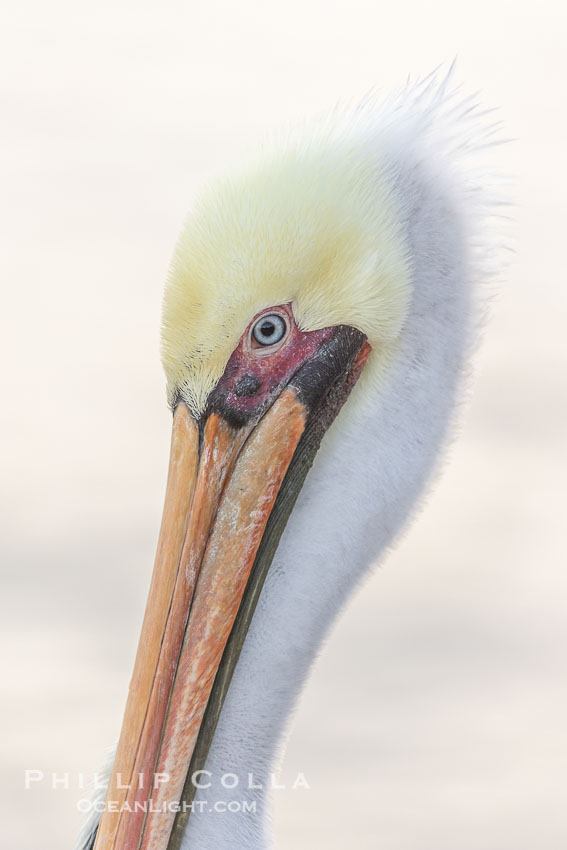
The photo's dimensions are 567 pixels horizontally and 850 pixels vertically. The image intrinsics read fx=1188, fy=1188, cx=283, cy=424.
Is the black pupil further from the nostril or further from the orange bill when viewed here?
the orange bill

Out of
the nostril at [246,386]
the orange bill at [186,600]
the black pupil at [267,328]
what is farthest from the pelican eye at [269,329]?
the orange bill at [186,600]

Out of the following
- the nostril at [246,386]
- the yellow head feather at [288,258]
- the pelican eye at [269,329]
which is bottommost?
the nostril at [246,386]

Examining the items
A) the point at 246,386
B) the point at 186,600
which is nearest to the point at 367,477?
the point at 246,386

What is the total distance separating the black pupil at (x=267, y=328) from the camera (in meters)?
3.70

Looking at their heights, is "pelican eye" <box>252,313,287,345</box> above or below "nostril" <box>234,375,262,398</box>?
above

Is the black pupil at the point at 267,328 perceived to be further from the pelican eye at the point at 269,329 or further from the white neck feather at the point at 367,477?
the white neck feather at the point at 367,477

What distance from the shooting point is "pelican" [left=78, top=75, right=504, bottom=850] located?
143 inches

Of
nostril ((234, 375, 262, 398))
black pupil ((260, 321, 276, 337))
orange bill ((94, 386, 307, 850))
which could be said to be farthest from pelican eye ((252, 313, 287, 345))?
orange bill ((94, 386, 307, 850))

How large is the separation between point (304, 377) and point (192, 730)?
1143 mm

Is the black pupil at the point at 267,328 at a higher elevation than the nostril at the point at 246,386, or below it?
higher

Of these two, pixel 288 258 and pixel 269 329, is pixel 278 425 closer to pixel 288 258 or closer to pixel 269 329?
pixel 269 329

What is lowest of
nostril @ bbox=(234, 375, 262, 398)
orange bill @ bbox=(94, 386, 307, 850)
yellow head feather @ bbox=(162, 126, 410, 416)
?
orange bill @ bbox=(94, 386, 307, 850)

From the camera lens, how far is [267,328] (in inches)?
146

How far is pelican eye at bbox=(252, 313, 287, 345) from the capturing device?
3693 millimetres
